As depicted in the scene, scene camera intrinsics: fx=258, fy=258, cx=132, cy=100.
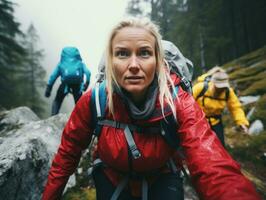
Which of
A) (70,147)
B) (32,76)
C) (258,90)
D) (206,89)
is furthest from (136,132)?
(32,76)

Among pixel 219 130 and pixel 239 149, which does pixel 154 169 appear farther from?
pixel 239 149

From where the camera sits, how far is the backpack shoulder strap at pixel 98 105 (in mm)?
2481

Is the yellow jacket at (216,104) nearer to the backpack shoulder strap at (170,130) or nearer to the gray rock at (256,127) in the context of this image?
the gray rock at (256,127)

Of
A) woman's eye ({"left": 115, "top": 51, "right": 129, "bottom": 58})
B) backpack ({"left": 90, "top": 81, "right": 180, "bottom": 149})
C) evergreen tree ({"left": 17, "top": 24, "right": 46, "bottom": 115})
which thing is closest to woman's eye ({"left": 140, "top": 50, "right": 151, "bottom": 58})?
woman's eye ({"left": 115, "top": 51, "right": 129, "bottom": 58})

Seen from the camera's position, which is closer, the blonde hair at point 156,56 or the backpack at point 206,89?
the blonde hair at point 156,56

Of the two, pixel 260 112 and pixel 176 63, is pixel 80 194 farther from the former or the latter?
pixel 260 112

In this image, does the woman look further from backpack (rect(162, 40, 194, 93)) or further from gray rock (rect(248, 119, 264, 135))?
gray rock (rect(248, 119, 264, 135))

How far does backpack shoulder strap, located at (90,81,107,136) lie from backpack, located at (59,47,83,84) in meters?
4.37

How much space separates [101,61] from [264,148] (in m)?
7.16

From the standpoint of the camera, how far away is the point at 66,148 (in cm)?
262

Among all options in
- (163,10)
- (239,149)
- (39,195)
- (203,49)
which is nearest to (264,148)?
(239,149)

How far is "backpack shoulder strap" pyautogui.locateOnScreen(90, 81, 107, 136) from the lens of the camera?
248 centimetres

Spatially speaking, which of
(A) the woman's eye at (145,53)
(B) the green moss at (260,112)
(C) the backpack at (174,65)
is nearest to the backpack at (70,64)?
(C) the backpack at (174,65)

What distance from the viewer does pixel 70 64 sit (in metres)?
6.78
